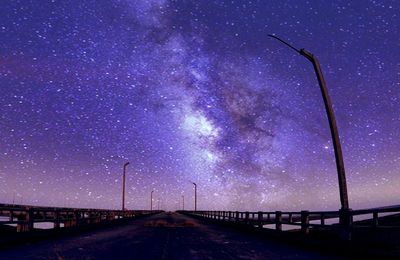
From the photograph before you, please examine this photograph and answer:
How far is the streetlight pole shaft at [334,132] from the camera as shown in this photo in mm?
12750

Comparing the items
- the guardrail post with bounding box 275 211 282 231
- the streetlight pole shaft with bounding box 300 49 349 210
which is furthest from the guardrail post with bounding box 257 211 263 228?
the streetlight pole shaft with bounding box 300 49 349 210

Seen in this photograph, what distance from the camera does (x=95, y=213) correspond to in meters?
29.3

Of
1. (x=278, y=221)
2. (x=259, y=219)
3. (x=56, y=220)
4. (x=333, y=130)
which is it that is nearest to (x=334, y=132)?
(x=333, y=130)

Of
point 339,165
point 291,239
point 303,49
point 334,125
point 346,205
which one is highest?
point 303,49

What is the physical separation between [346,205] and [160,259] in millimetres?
5804

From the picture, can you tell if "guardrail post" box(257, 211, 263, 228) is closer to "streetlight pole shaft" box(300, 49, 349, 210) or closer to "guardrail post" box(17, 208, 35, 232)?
"streetlight pole shaft" box(300, 49, 349, 210)

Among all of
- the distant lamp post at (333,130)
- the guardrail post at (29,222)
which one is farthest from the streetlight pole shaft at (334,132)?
the guardrail post at (29,222)

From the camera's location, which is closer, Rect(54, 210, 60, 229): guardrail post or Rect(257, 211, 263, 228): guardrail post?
Rect(54, 210, 60, 229): guardrail post

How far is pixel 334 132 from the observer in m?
13.6

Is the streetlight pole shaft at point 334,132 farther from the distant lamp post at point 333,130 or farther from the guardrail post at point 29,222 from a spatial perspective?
the guardrail post at point 29,222

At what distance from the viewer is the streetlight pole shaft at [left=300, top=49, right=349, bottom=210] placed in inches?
502

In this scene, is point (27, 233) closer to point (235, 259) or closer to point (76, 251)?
point (76, 251)

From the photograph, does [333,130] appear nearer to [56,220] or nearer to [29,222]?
[29,222]

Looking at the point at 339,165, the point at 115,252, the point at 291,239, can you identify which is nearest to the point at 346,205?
the point at 339,165
